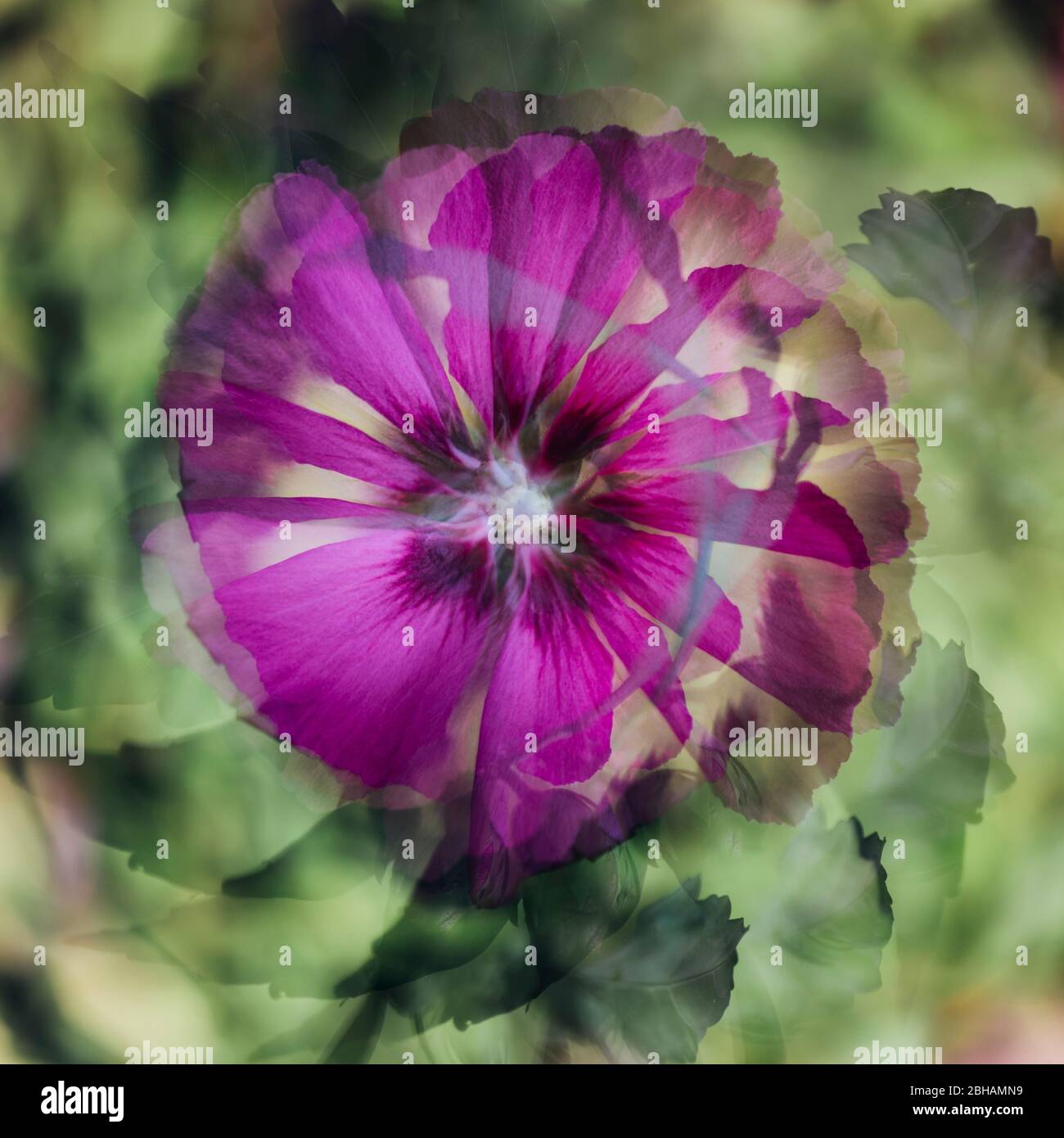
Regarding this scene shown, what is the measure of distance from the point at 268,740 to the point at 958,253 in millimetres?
537

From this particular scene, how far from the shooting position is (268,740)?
0.57 meters

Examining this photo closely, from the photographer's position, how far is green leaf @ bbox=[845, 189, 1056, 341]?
1.88 ft

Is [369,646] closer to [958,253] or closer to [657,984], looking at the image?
[657,984]

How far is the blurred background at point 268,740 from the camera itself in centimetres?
57

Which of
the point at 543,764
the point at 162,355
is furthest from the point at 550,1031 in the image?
the point at 162,355

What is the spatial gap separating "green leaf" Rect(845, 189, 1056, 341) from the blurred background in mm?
12

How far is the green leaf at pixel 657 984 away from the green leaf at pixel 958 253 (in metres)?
0.41
